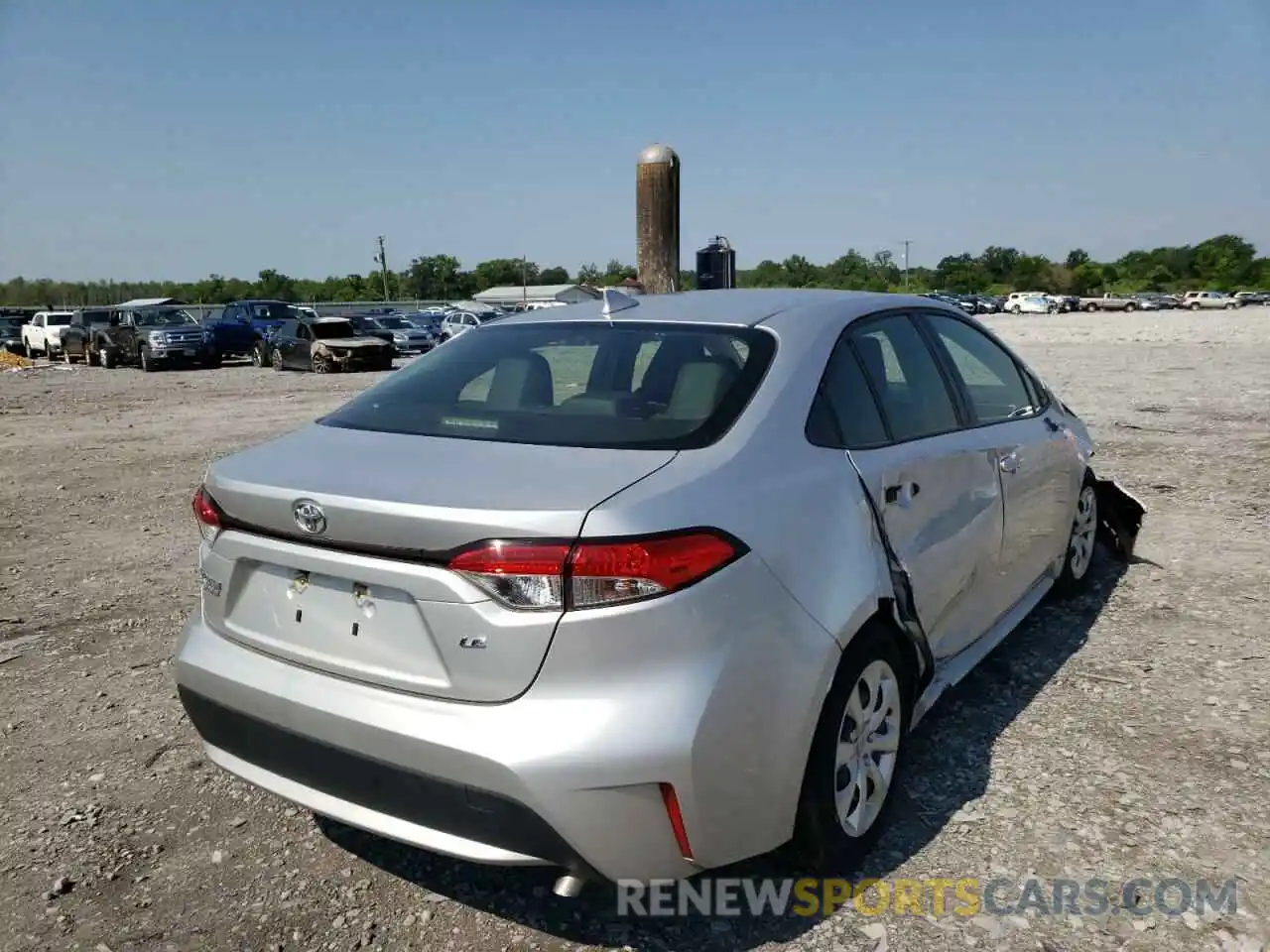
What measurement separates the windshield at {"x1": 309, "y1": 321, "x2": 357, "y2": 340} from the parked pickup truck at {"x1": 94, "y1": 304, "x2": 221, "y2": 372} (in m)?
4.17

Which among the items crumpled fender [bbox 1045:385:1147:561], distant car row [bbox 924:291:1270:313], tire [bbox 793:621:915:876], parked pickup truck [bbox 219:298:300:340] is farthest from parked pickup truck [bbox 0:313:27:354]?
distant car row [bbox 924:291:1270:313]

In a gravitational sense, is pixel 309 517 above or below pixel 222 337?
above

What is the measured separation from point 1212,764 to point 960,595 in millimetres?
1028

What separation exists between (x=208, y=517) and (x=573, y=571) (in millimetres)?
1180

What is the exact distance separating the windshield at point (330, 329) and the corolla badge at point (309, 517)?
927 inches

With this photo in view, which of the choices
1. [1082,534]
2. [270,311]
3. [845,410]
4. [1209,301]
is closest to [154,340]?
[270,311]

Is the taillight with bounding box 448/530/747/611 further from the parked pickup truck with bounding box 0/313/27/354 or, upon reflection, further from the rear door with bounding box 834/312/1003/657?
the parked pickup truck with bounding box 0/313/27/354

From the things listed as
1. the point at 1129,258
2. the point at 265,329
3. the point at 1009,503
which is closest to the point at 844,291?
the point at 1009,503

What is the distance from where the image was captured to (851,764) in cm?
265

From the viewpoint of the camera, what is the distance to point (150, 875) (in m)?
2.76

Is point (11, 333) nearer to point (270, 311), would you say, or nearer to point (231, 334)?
point (270, 311)

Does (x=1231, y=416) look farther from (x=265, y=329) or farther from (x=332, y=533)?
(x=265, y=329)

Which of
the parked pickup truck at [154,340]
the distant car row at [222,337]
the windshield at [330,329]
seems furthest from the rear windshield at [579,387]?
the parked pickup truck at [154,340]

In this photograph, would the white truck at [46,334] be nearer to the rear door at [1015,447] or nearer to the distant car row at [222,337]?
the distant car row at [222,337]
